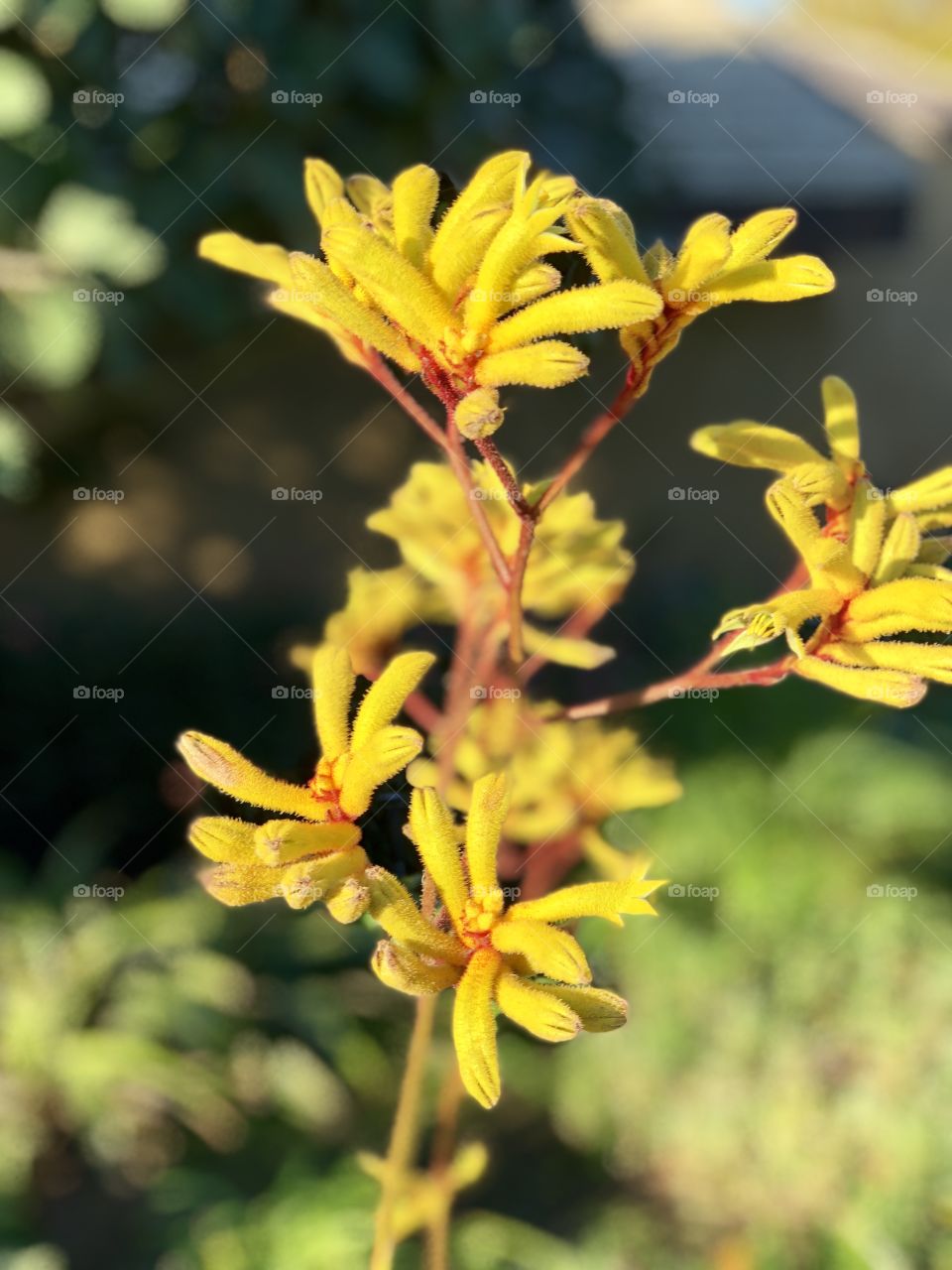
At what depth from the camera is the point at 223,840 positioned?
53 centimetres

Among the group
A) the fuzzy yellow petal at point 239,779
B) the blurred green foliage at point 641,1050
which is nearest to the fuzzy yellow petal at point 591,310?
the fuzzy yellow petal at point 239,779

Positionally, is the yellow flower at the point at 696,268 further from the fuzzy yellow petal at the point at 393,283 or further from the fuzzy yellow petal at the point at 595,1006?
the fuzzy yellow petal at the point at 595,1006

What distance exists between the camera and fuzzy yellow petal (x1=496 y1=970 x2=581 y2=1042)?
0.50 m

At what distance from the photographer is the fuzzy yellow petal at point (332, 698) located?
565mm

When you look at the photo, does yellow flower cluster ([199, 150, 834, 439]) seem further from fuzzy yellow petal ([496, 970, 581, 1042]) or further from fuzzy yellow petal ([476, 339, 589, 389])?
fuzzy yellow petal ([496, 970, 581, 1042])

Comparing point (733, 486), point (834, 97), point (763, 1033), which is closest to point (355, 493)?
point (733, 486)

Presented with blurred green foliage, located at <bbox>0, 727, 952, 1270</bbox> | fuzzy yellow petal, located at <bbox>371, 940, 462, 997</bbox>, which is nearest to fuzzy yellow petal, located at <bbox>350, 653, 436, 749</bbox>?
fuzzy yellow petal, located at <bbox>371, 940, 462, 997</bbox>

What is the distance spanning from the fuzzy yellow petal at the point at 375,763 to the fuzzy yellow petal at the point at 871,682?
0.68 ft

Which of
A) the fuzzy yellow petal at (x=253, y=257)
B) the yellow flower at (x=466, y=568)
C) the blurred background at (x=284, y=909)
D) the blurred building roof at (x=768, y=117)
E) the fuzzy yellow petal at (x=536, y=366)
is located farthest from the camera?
the blurred building roof at (x=768, y=117)

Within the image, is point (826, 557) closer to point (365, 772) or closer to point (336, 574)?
point (365, 772)

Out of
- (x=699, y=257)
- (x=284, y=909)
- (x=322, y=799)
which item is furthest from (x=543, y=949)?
(x=284, y=909)

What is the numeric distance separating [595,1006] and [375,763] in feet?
0.51

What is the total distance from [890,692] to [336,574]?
2.43m

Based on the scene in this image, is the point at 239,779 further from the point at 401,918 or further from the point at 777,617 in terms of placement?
the point at 777,617
